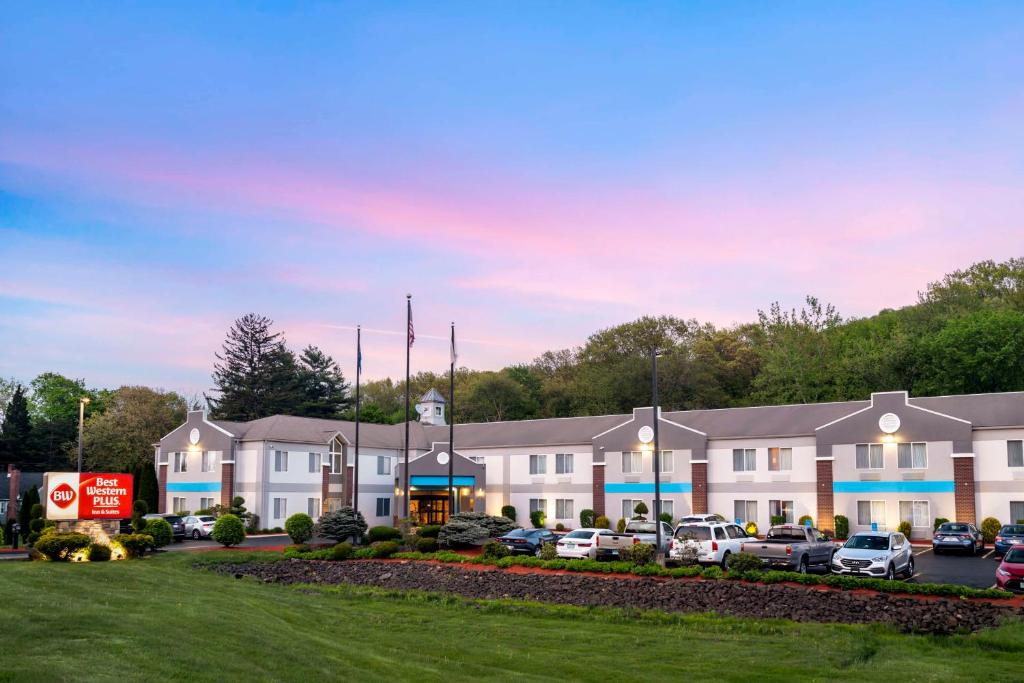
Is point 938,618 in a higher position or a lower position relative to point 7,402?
lower

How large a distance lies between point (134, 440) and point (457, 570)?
59191 mm

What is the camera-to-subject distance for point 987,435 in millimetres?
51031

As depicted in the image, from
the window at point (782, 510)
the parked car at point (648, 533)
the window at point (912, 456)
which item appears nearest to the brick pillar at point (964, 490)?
the window at point (912, 456)

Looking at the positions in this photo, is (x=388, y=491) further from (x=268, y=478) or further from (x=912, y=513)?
(x=912, y=513)

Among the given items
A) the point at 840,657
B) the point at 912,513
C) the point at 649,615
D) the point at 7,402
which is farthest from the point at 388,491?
the point at 7,402

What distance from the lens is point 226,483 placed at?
213 ft

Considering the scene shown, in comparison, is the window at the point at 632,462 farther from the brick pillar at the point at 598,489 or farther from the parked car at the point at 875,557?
the parked car at the point at 875,557

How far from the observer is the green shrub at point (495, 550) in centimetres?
3788

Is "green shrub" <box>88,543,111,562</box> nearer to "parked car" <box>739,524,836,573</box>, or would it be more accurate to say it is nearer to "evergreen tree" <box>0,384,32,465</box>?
"parked car" <box>739,524,836,573</box>

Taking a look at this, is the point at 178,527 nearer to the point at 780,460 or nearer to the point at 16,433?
the point at 780,460

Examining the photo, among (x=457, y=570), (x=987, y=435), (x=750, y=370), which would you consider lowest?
(x=457, y=570)

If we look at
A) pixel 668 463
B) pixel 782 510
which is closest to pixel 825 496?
pixel 782 510

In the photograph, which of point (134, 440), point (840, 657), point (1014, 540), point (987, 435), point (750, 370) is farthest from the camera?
point (750, 370)

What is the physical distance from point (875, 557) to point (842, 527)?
80.1 feet
